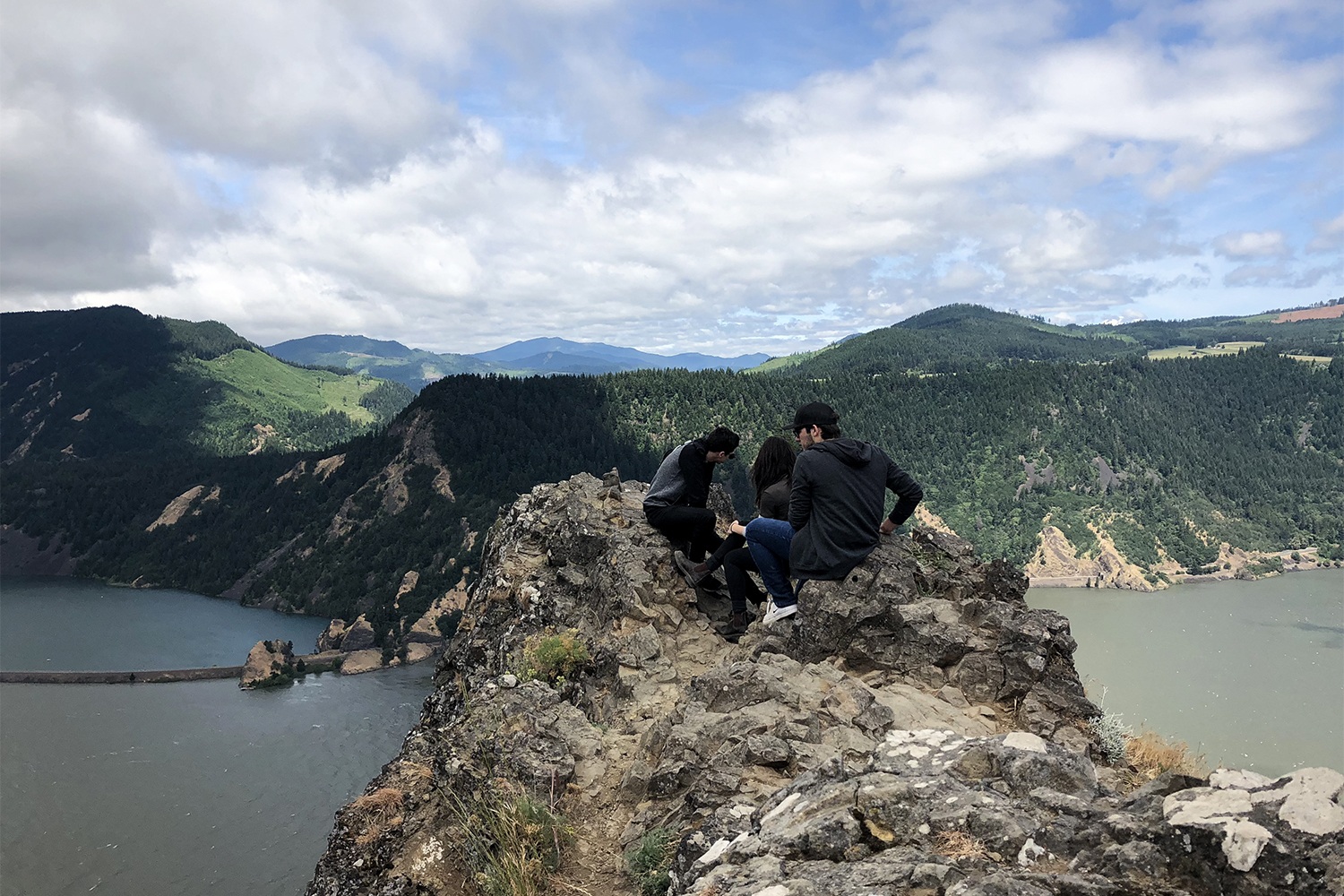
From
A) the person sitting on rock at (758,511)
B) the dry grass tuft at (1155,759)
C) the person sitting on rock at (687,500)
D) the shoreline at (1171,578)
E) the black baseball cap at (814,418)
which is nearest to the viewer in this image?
the dry grass tuft at (1155,759)

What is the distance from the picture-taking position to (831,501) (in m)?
7.90

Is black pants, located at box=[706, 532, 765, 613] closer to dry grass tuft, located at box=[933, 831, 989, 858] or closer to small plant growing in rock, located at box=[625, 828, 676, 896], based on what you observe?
small plant growing in rock, located at box=[625, 828, 676, 896]

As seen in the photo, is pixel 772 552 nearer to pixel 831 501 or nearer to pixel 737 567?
pixel 737 567

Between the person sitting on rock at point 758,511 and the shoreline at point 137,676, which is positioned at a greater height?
the person sitting on rock at point 758,511

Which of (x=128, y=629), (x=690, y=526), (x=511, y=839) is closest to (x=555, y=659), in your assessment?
(x=690, y=526)

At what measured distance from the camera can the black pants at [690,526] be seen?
36.5 ft

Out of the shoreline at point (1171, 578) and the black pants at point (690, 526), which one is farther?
the shoreline at point (1171, 578)

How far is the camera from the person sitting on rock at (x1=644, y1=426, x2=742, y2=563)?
1110 centimetres

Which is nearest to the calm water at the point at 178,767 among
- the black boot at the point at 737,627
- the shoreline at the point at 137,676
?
the shoreline at the point at 137,676

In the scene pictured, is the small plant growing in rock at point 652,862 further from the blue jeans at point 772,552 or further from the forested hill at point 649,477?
the forested hill at point 649,477

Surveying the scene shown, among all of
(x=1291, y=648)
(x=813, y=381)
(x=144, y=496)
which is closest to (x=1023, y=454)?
(x=813, y=381)

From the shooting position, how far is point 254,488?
177m

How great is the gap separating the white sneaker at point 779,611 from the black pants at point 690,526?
2370mm

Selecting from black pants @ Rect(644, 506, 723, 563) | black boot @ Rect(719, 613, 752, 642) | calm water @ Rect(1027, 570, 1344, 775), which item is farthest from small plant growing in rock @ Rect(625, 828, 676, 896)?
calm water @ Rect(1027, 570, 1344, 775)
